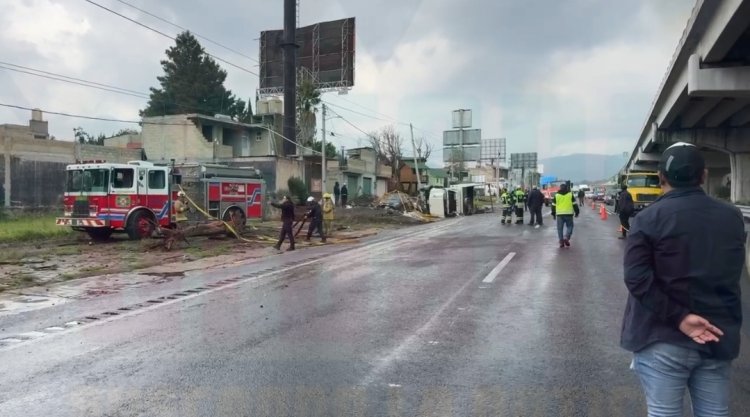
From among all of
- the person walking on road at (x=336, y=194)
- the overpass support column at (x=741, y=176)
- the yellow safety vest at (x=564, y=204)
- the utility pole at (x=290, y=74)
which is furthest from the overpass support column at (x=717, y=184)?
the yellow safety vest at (x=564, y=204)

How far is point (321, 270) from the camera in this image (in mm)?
12633

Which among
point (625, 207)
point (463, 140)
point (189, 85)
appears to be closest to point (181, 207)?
point (625, 207)

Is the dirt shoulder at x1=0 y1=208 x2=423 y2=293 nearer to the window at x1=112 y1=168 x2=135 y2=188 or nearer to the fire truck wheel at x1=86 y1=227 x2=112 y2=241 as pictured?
the fire truck wheel at x1=86 y1=227 x2=112 y2=241

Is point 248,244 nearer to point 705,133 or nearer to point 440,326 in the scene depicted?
point 440,326

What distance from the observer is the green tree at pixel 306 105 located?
51.1 metres

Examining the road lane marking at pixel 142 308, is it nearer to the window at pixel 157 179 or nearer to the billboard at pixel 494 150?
the window at pixel 157 179

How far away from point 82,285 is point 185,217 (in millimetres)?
9514

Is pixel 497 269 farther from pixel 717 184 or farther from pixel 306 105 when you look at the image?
pixel 717 184

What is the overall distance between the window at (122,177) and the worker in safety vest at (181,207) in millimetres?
1697

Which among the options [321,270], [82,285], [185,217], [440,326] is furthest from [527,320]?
[185,217]

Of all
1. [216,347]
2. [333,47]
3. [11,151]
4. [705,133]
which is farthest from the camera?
[333,47]

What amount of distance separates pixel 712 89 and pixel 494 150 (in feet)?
256

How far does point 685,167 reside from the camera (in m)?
2.88

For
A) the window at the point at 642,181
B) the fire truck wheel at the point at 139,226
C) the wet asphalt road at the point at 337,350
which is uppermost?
the window at the point at 642,181
